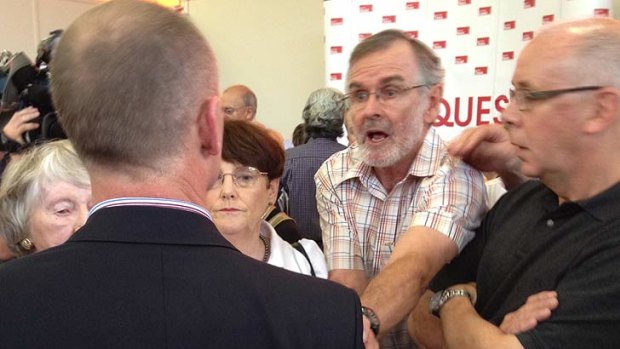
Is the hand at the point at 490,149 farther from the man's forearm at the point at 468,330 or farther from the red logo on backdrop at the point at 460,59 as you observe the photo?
the red logo on backdrop at the point at 460,59

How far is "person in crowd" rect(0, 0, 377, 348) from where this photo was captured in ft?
2.51

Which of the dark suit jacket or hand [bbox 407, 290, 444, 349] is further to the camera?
hand [bbox 407, 290, 444, 349]

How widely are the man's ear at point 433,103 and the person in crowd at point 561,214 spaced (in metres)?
0.45

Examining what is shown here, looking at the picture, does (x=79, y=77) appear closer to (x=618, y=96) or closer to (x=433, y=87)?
(x=618, y=96)

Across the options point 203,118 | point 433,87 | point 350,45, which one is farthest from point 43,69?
point 350,45

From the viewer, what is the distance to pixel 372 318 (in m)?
1.34

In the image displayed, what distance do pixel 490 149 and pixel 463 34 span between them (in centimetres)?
375

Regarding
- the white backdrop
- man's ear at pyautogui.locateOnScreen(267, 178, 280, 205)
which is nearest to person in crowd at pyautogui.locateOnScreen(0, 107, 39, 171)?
man's ear at pyautogui.locateOnScreen(267, 178, 280, 205)

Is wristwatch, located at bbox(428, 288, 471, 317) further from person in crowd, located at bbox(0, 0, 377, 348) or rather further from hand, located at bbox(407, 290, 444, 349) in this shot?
person in crowd, located at bbox(0, 0, 377, 348)

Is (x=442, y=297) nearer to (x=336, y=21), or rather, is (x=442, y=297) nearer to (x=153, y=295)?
(x=153, y=295)

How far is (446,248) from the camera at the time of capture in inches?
61.1

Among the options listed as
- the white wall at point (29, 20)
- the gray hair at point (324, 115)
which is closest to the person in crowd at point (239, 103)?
the gray hair at point (324, 115)

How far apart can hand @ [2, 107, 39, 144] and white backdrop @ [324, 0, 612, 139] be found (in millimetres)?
3377

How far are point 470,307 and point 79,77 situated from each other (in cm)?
107
